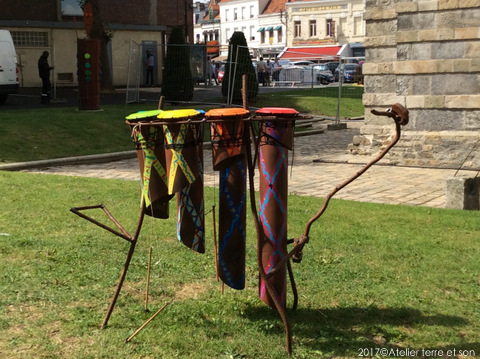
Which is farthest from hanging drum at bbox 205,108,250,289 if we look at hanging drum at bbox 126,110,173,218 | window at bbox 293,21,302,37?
window at bbox 293,21,302,37

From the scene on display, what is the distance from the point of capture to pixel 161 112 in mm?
4449

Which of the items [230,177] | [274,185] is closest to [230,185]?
[230,177]

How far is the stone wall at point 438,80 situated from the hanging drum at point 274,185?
867 cm

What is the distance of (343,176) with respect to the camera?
1198cm

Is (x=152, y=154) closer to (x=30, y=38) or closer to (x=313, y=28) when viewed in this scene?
(x=30, y=38)

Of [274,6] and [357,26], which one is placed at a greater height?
[274,6]

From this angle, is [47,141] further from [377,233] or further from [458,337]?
[458,337]

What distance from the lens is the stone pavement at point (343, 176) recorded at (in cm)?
1005

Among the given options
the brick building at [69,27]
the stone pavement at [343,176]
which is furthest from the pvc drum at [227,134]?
the brick building at [69,27]

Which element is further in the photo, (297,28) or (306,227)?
(297,28)

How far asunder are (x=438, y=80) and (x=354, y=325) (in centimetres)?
949

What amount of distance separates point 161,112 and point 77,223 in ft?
10.9

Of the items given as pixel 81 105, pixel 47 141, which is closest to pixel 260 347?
pixel 47 141

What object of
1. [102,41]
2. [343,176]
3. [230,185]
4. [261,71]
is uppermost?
[102,41]
